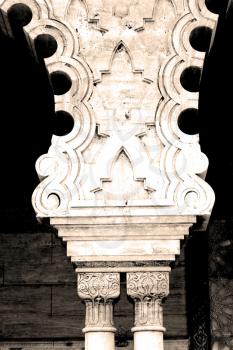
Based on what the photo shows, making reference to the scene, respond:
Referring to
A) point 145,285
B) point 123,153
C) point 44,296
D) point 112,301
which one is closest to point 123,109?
point 123,153

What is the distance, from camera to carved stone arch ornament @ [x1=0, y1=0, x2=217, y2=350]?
11266 millimetres

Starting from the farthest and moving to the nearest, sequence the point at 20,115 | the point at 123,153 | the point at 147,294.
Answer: the point at 20,115 → the point at 123,153 → the point at 147,294

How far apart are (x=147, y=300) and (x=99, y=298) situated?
1.23 ft

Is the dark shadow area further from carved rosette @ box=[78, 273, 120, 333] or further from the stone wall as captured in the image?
carved rosette @ box=[78, 273, 120, 333]

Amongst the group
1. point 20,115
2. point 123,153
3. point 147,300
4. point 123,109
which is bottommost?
point 147,300

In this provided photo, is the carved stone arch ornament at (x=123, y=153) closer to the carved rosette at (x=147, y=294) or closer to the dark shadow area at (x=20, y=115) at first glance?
the carved rosette at (x=147, y=294)

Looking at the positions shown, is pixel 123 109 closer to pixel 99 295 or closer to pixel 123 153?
pixel 123 153

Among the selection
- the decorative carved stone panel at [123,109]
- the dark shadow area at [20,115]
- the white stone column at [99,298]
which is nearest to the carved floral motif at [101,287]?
the white stone column at [99,298]

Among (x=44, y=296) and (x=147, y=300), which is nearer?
(x=147, y=300)

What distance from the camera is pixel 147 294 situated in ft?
37.0

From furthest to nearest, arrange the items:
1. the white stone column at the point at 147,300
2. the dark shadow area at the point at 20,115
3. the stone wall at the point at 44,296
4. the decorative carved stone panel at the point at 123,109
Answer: the stone wall at the point at 44,296
the dark shadow area at the point at 20,115
the decorative carved stone panel at the point at 123,109
the white stone column at the point at 147,300

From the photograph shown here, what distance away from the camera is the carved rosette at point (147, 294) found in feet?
36.9

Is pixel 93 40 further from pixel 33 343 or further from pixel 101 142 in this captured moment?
pixel 33 343

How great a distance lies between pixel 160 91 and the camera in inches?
454
